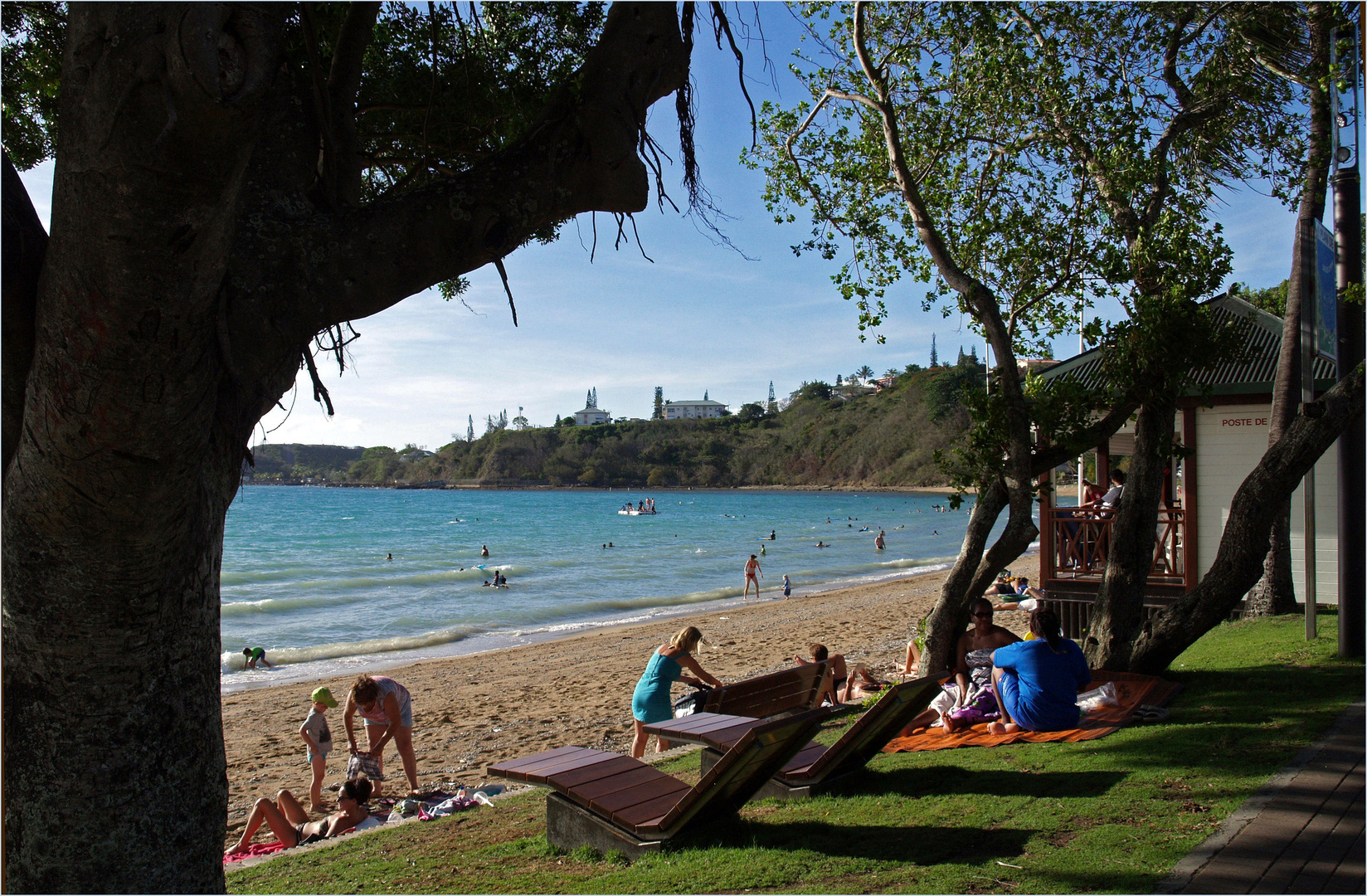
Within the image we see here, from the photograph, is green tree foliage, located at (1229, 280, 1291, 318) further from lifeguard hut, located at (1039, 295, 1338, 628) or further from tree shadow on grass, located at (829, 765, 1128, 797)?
tree shadow on grass, located at (829, 765, 1128, 797)

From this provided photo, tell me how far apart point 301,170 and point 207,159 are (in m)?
1.10

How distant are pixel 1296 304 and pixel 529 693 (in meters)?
10.9

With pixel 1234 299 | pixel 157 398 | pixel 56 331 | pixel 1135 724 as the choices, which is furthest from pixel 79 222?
pixel 1234 299

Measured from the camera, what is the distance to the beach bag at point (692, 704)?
6.71m

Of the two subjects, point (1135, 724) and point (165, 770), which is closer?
point (165, 770)

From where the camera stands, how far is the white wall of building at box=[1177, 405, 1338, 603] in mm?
11039

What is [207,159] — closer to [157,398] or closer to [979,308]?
[157,398]

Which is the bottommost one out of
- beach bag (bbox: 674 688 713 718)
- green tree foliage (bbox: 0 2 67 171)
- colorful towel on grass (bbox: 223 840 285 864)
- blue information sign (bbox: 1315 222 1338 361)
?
colorful towel on grass (bbox: 223 840 285 864)

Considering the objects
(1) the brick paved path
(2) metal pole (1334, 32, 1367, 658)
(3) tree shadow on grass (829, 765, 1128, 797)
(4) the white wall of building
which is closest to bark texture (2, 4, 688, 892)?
(1) the brick paved path

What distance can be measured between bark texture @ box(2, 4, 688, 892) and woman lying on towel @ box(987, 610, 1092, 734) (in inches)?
169

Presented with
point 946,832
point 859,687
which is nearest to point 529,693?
point 859,687

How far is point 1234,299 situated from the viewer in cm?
1273

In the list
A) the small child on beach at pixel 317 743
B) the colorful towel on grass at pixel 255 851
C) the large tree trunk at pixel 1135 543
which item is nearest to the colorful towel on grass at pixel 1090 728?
the large tree trunk at pixel 1135 543

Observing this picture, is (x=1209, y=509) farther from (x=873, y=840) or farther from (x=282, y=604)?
(x=282, y=604)
